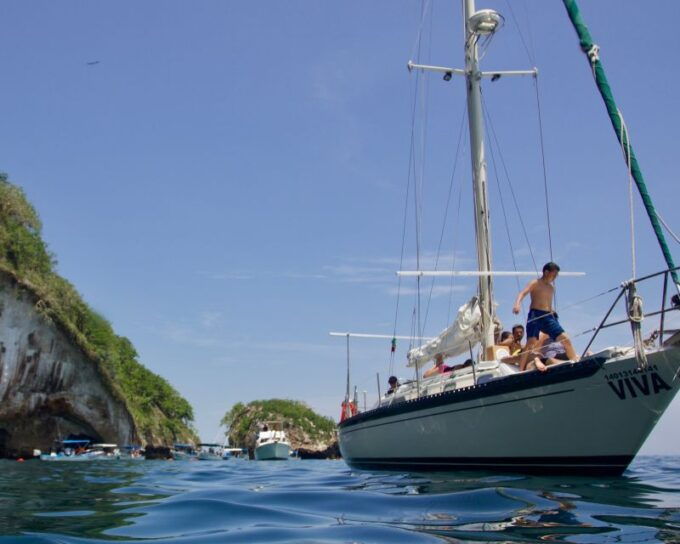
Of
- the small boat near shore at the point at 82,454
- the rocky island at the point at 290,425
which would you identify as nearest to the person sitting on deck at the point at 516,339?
A: the small boat near shore at the point at 82,454

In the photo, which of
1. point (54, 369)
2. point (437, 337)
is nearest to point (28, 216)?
point (54, 369)

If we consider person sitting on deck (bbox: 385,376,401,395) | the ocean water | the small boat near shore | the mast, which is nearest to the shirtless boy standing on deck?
the ocean water

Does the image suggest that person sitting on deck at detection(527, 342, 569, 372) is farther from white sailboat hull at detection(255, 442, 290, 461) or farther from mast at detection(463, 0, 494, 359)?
white sailboat hull at detection(255, 442, 290, 461)

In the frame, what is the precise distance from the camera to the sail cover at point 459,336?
541 inches

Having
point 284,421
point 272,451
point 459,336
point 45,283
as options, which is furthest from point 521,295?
point 284,421

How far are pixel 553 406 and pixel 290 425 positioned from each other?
56.5 m

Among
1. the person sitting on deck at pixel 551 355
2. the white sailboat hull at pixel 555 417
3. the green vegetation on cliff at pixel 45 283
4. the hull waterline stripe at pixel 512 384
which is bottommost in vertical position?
the white sailboat hull at pixel 555 417

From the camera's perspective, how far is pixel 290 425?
63.2 m

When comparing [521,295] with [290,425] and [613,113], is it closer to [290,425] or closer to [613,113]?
[613,113]

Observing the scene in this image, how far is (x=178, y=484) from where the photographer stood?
9.18m

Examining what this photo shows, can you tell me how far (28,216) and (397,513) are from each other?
3429cm

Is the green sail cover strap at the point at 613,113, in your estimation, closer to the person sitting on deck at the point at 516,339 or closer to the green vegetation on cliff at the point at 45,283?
the person sitting on deck at the point at 516,339

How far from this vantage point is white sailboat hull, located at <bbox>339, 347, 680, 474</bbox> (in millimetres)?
8344

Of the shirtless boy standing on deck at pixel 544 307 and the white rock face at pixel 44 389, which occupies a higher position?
the white rock face at pixel 44 389
